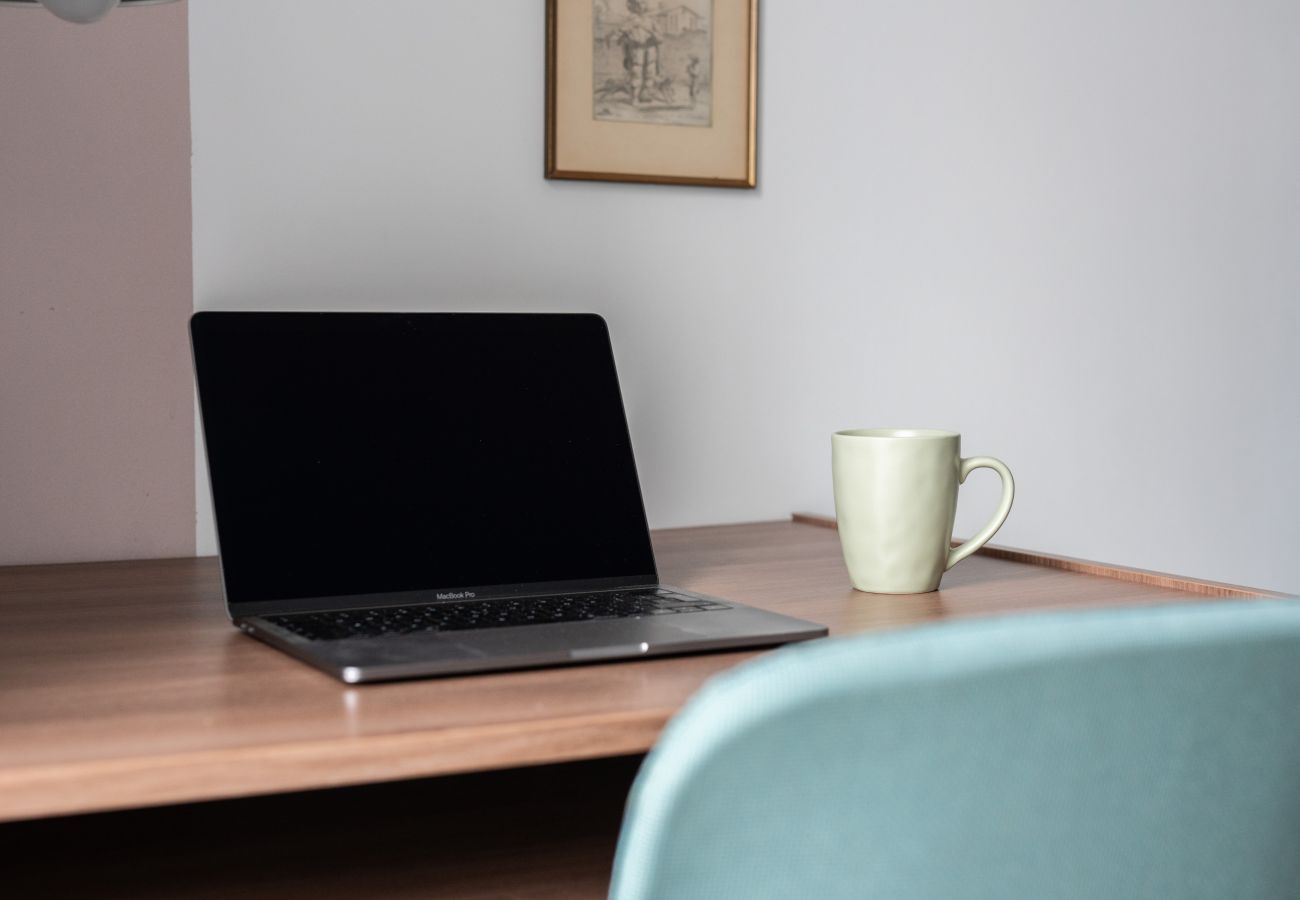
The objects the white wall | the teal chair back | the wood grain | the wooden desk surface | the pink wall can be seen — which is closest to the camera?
the teal chair back

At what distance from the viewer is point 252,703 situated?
2.10ft

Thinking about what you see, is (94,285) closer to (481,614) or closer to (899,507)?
(481,614)

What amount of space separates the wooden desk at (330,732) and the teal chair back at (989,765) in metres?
0.21

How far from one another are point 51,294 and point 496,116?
427 millimetres

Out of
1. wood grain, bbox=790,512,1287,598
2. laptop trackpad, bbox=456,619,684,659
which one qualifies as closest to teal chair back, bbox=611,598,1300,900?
laptop trackpad, bbox=456,619,684,659

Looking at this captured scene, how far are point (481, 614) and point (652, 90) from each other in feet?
2.14

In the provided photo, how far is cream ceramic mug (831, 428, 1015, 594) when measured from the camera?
3.15 ft

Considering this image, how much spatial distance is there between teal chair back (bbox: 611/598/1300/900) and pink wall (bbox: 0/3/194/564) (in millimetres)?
849

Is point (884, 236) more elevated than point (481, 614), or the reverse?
point (884, 236)

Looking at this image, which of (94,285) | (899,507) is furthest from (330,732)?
(94,285)

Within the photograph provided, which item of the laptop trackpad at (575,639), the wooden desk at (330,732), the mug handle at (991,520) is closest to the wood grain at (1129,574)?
Answer: the wooden desk at (330,732)

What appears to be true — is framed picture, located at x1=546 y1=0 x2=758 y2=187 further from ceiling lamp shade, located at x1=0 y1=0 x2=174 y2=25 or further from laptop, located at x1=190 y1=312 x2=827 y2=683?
ceiling lamp shade, located at x1=0 y1=0 x2=174 y2=25

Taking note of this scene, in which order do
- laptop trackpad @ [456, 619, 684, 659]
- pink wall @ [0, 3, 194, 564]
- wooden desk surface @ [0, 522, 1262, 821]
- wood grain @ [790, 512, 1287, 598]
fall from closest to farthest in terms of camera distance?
wooden desk surface @ [0, 522, 1262, 821] → laptop trackpad @ [456, 619, 684, 659] → wood grain @ [790, 512, 1287, 598] → pink wall @ [0, 3, 194, 564]

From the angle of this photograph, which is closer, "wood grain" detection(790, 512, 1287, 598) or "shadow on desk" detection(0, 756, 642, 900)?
"shadow on desk" detection(0, 756, 642, 900)
